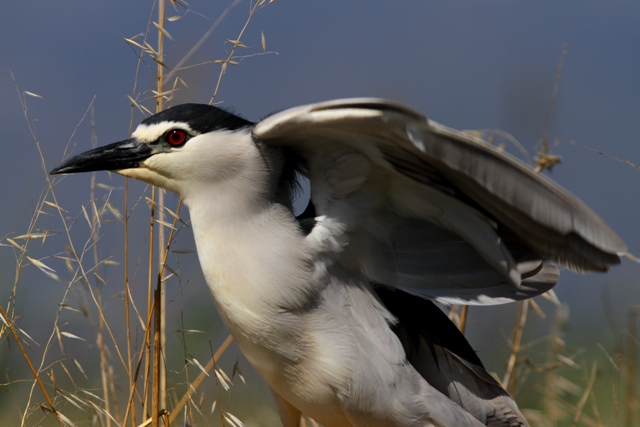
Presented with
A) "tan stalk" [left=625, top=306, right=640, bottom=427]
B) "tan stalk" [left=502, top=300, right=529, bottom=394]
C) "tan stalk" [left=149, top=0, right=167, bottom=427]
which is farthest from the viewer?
"tan stalk" [left=502, top=300, right=529, bottom=394]

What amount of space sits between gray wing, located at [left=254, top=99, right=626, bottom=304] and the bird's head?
0.44 ft

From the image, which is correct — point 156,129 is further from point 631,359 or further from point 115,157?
point 631,359

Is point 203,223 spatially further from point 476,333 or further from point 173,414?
point 476,333

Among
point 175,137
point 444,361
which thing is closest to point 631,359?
point 444,361

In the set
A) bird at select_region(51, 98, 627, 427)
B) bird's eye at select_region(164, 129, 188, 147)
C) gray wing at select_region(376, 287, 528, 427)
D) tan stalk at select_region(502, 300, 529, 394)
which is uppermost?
bird's eye at select_region(164, 129, 188, 147)

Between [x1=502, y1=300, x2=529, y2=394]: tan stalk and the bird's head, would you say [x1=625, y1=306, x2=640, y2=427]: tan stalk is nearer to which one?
[x1=502, y1=300, x2=529, y2=394]: tan stalk

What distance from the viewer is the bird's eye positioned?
2668mm

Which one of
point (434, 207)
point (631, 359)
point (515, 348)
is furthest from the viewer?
point (515, 348)

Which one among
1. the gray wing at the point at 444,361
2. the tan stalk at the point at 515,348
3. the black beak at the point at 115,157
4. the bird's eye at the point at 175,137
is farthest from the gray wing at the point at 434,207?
the tan stalk at the point at 515,348

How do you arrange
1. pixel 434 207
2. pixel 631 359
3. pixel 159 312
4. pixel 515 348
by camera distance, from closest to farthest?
pixel 434 207, pixel 159 312, pixel 631 359, pixel 515 348

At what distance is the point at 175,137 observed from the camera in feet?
8.76

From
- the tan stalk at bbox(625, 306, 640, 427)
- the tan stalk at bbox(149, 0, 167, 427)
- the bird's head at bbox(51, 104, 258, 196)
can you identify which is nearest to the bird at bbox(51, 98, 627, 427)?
the bird's head at bbox(51, 104, 258, 196)

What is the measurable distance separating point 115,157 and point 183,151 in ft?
0.72

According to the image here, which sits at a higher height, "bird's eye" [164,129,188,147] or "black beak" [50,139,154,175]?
"bird's eye" [164,129,188,147]
